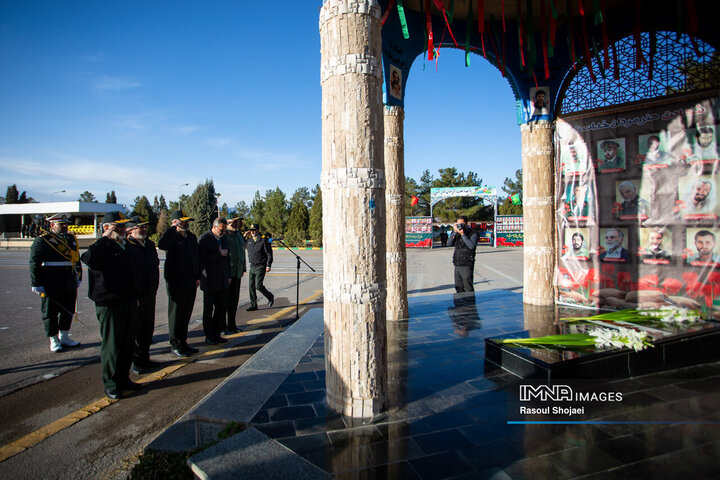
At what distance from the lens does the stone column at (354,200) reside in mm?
2926

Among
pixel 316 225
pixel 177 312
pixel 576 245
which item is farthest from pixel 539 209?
pixel 316 225

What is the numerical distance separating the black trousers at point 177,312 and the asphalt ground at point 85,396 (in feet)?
0.86

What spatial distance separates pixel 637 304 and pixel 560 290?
118cm

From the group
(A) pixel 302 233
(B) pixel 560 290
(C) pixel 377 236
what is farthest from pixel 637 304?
(A) pixel 302 233

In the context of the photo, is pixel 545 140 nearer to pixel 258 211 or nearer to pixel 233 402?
pixel 233 402

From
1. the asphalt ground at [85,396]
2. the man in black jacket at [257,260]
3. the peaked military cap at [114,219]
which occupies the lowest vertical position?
the asphalt ground at [85,396]

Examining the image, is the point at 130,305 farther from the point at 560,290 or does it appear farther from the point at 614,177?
the point at 614,177

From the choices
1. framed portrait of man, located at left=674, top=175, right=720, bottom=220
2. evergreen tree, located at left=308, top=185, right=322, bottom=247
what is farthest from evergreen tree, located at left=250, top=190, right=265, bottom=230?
framed portrait of man, located at left=674, top=175, right=720, bottom=220

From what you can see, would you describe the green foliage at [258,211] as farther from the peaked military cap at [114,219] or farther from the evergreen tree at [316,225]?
the peaked military cap at [114,219]

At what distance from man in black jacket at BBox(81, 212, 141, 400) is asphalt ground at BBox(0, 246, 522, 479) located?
25cm

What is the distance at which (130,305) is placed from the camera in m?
4.18

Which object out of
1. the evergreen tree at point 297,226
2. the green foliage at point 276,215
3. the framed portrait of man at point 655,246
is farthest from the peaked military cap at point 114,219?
the green foliage at point 276,215

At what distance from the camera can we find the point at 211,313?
18.9 ft

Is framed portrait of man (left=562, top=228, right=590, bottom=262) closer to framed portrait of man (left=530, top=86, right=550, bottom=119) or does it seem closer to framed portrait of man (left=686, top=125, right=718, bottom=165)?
framed portrait of man (left=686, top=125, right=718, bottom=165)
